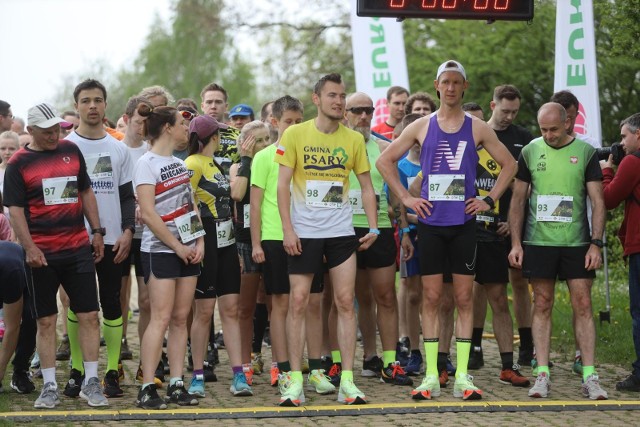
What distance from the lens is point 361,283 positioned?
33.1 feet

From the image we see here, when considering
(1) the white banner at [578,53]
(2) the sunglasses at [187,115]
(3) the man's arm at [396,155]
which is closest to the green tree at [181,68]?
(1) the white banner at [578,53]

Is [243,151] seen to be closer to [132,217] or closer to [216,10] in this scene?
[132,217]

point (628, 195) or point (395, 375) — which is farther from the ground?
point (628, 195)

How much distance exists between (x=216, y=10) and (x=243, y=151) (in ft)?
107

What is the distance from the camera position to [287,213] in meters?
8.88

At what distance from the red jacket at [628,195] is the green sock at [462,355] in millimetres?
1485

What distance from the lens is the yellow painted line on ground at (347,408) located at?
27.4 feet

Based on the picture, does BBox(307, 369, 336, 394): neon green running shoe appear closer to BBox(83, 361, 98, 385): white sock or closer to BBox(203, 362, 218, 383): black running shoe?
BBox(203, 362, 218, 383): black running shoe

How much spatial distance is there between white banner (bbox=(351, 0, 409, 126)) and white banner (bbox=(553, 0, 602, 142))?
3076mm

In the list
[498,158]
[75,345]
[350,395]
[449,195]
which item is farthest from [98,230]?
[498,158]

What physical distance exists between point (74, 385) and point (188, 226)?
63.7 inches

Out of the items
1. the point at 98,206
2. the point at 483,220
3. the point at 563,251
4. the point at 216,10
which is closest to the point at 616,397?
the point at 563,251

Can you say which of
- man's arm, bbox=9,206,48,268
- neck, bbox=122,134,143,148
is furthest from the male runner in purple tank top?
man's arm, bbox=9,206,48,268

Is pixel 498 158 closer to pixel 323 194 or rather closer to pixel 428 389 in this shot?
pixel 323 194
